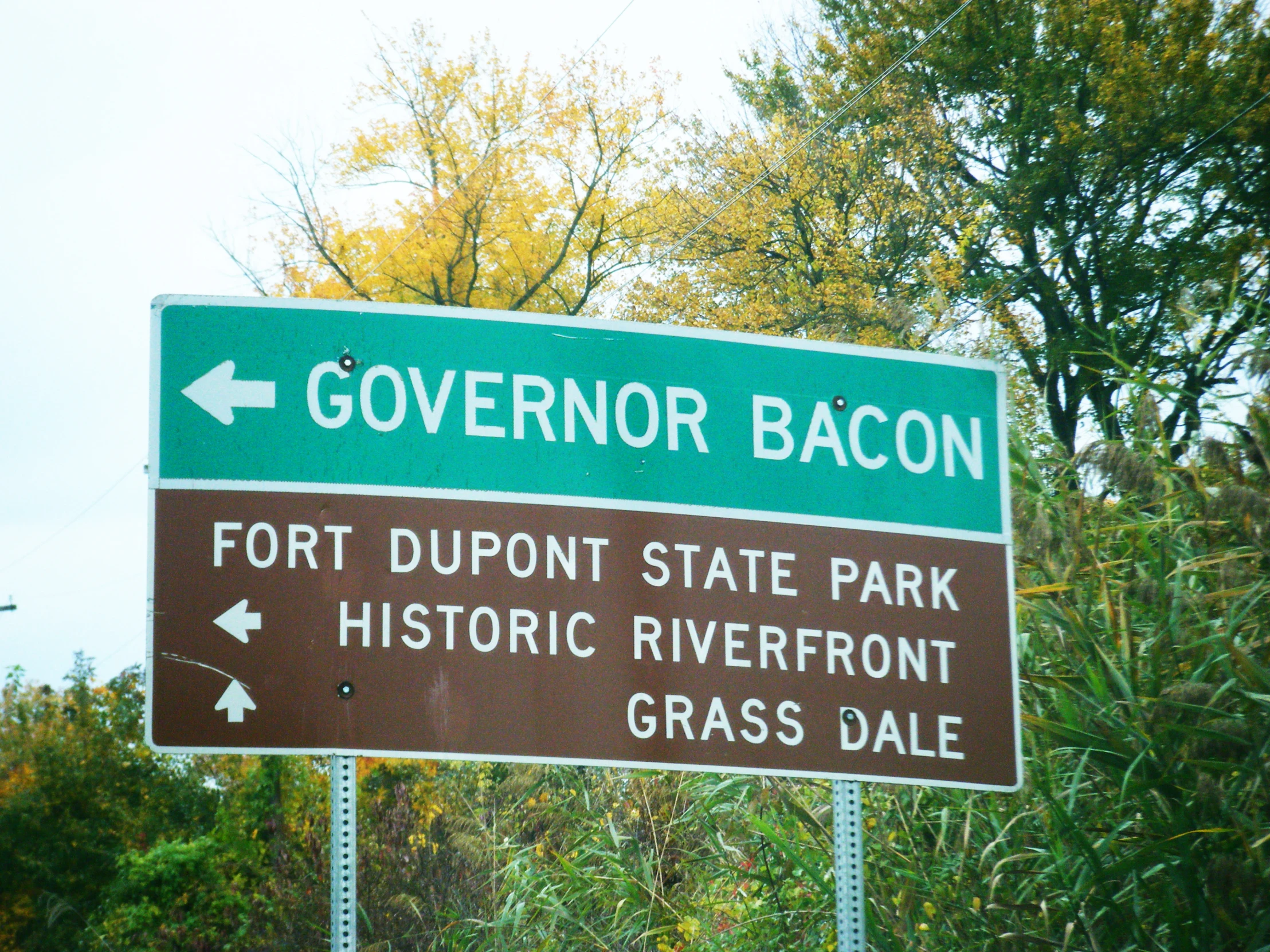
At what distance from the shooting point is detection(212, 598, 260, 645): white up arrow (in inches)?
100

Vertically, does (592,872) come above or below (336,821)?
below

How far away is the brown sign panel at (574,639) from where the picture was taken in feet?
8.36

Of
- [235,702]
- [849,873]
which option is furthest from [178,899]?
[849,873]

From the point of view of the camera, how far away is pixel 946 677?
110 inches

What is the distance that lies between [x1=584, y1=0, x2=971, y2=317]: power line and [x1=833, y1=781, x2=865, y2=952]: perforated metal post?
734 inches

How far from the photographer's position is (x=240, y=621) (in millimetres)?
2549

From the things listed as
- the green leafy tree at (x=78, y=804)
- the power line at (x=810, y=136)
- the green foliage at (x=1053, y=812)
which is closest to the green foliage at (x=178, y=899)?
the green leafy tree at (x=78, y=804)

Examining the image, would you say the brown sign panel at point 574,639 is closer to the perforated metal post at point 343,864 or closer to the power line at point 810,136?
the perforated metal post at point 343,864

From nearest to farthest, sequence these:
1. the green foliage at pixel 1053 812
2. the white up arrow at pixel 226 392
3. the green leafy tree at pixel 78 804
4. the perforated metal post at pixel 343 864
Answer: the perforated metal post at pixel 343 864 < the white up arrow at pixel 226 392 < the green foliage at pixel 1053 812 < the green leafy tree at pixel 78 804

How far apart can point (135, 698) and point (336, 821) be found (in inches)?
1178

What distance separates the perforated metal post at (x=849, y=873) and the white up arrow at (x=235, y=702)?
46.1 inches

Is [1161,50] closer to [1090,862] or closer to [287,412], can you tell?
[1090,862]

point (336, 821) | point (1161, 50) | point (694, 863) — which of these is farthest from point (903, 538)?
point (1161, 50)

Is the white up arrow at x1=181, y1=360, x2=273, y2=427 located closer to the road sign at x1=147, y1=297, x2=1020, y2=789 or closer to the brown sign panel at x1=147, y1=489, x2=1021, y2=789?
the road sign at x1=147, y1=297, x2=1020, y2=789
